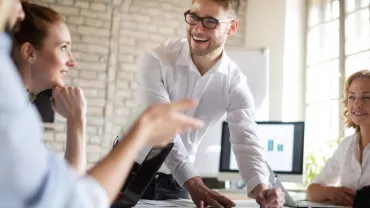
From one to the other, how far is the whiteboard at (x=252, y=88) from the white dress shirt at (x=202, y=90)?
5.31 ft

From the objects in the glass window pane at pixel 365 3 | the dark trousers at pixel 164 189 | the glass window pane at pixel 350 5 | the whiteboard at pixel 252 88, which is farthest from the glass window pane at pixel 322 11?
the dark trousers at pixel 164 189

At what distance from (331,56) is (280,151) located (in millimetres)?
2283

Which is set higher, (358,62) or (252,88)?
(358,62)

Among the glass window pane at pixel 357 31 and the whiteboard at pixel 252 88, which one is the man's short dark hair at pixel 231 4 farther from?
the glass window pane at pixel 357 31

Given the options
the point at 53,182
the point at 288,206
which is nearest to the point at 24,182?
the point at 53,182

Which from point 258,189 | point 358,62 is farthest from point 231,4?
point 358,62

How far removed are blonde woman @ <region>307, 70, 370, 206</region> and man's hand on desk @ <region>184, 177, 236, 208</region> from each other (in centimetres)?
73

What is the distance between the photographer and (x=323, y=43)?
5012mm

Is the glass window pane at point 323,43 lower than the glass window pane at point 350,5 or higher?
lower

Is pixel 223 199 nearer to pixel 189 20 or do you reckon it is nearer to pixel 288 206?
pixel 288 206

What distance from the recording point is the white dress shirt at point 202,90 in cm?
179

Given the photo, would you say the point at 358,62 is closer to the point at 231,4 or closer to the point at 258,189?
the point at 231,4

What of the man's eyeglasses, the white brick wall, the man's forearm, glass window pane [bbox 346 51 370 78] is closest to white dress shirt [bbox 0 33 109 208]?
the man's forearm

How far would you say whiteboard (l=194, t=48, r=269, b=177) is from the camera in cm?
353
